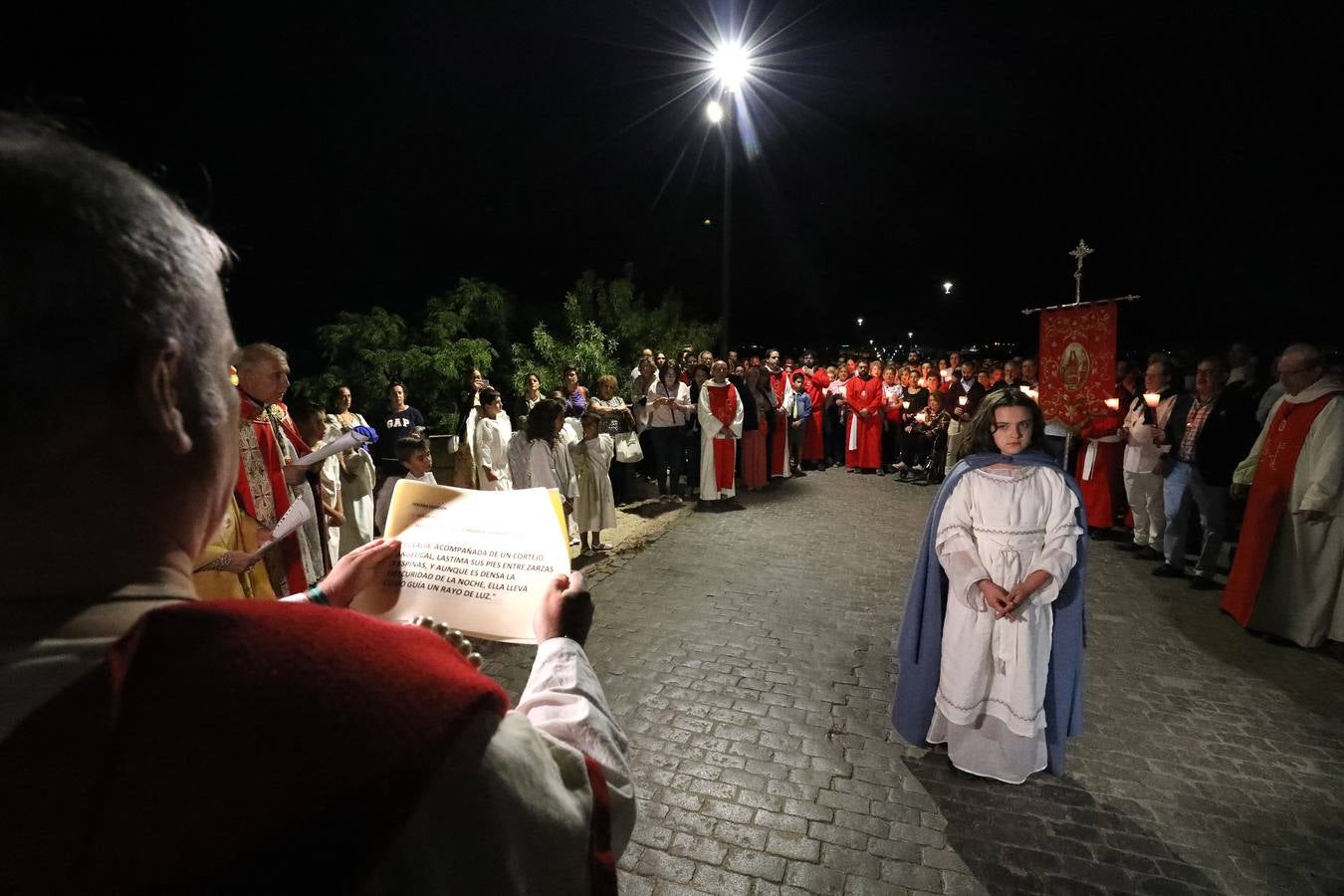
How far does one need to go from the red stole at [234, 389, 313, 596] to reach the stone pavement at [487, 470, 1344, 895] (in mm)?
1514

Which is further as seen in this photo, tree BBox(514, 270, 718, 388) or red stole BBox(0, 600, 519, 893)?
tree BBox(514, 270, 718, 388)

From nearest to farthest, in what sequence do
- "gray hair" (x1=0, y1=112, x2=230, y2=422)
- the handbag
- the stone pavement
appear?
"gray hair" (x1=0, y1=112, x2=230, y2=422) < the stone pavement < the handbag

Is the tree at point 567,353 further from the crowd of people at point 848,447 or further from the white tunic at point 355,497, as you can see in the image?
the white tunic at point 355,497

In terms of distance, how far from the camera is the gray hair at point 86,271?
0.66m

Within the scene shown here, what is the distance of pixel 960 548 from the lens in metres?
3.24

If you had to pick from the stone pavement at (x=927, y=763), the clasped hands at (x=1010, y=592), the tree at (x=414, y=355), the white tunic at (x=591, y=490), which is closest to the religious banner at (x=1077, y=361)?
the stone pavement at (x=927, y=763)

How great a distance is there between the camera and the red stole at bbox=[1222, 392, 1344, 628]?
493 centimetres

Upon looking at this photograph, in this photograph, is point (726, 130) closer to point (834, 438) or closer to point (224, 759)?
point (834, 438)

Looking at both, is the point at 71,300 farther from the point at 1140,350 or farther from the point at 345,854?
the point at 1140,350

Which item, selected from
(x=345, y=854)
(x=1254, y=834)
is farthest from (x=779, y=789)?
(x=345, y=854)

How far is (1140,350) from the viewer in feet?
56.4

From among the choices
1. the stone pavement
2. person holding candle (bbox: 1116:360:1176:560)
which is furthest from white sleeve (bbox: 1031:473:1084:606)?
person holding candle (bbox: 1116:360:1176:560)

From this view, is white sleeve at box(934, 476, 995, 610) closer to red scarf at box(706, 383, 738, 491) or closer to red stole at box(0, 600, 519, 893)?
red stole at box(0, 600, 519, 893)

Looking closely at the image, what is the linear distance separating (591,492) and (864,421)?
7.50m
